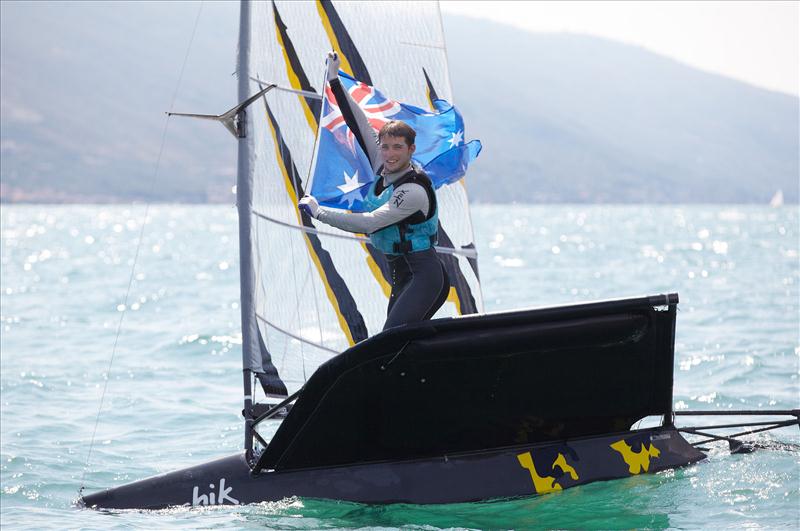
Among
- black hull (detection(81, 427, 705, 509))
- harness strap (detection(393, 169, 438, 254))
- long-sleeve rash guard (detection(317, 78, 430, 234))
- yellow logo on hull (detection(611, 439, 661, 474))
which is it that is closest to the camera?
long-sleeve rash guard (detection(317, 78, 430, 234))

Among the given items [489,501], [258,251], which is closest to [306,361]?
[258,251]

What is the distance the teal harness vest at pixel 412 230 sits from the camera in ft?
21.5

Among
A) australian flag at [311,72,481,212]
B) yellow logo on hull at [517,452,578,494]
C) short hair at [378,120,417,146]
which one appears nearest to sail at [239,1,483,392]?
australian flag at [311,72,481,212]

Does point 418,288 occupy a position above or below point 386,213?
below

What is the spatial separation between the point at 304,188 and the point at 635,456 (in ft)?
9.71

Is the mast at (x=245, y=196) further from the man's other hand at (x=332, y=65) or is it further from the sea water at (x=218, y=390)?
the sea water at (x=218, y=390)

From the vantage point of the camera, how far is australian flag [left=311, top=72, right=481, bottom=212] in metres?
6.97

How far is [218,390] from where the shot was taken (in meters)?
13.9

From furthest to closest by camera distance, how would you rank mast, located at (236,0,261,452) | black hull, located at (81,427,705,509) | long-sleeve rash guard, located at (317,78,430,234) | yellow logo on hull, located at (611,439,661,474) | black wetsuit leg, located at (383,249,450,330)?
1. mast, located at (236,0,261,452)
2. yellow logo on hull, located at (611,439,661,474)
3. black hull, located at (81,427,705,509)
4. black wetsuit leg, located at (383,249,450,330)
5. long-sleeve rash guard, located at (317,78,430,234)

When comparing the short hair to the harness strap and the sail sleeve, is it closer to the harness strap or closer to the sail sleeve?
the harness strap

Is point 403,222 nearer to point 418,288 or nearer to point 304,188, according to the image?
point 418,288

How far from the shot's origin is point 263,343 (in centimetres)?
833

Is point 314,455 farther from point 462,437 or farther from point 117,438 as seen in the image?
point 117,438

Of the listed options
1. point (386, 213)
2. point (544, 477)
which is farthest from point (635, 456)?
point (386, 213)
